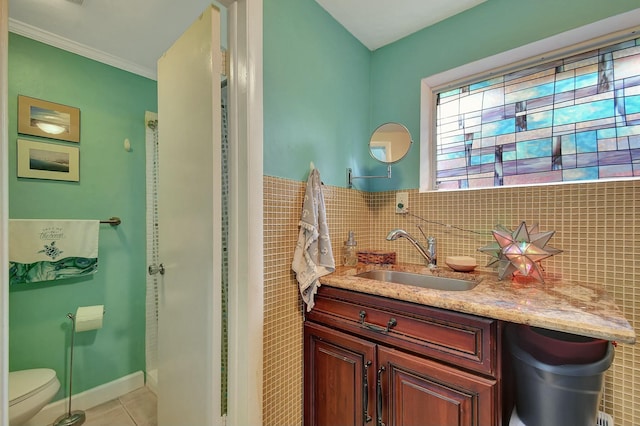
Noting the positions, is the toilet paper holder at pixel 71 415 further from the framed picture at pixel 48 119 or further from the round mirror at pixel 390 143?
the round mirror at pixel 390 143

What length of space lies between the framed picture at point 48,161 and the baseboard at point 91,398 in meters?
1.39

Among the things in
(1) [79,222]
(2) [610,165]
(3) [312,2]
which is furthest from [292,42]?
(1) [79,222]

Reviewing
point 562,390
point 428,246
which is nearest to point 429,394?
point 562,390

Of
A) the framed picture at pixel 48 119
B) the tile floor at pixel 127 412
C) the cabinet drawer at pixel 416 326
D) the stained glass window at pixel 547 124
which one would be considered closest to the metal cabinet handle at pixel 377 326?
the cabinet drawer at pixel 416 326

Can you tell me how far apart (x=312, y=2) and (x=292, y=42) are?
318 mm

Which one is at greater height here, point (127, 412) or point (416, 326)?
point (416, 326)

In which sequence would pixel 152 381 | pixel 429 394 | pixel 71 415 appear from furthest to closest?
pixel 152 381 → pixel 71 415 → pixel 429 394

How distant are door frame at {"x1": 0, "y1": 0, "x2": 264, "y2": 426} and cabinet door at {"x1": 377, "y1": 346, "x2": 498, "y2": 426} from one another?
513 mm

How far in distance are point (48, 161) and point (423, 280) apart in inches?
90.3

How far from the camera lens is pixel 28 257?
1485 mm

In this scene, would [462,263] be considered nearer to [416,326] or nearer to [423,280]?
[423,280]

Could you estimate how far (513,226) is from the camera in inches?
50.6

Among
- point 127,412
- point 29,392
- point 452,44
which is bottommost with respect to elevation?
point 127,412

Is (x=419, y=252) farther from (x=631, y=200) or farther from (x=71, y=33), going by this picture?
(x=71, y=33)
